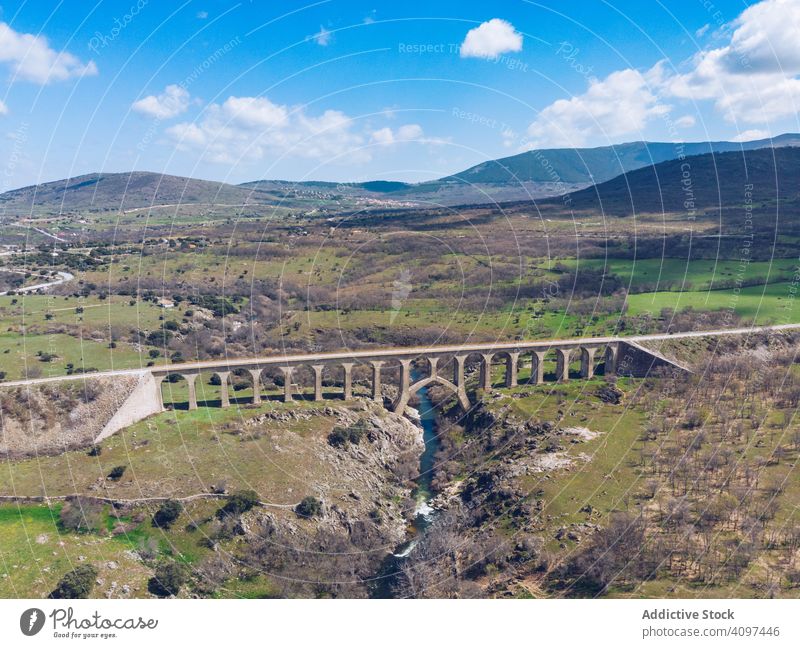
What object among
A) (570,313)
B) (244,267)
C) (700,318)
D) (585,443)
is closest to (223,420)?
(585,443)

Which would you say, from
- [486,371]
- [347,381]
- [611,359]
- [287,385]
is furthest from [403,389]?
[611,359]

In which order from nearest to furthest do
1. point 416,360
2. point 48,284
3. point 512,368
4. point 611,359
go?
point 512,368, point 416,360, point 611,359, point 48,284

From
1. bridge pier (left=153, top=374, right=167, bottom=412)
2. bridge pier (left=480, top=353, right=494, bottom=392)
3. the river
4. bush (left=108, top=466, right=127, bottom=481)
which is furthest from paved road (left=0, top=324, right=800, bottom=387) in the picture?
bush (left=108, top=466, right=127, bottom=481)

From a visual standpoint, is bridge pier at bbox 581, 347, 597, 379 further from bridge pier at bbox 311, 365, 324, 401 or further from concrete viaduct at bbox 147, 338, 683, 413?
bridge pier at bbox 311, 365, 324, 401

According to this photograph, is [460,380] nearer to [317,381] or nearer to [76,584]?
[317,381]

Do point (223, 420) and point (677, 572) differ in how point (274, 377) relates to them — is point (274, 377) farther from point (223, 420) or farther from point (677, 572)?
point (677, 572)
